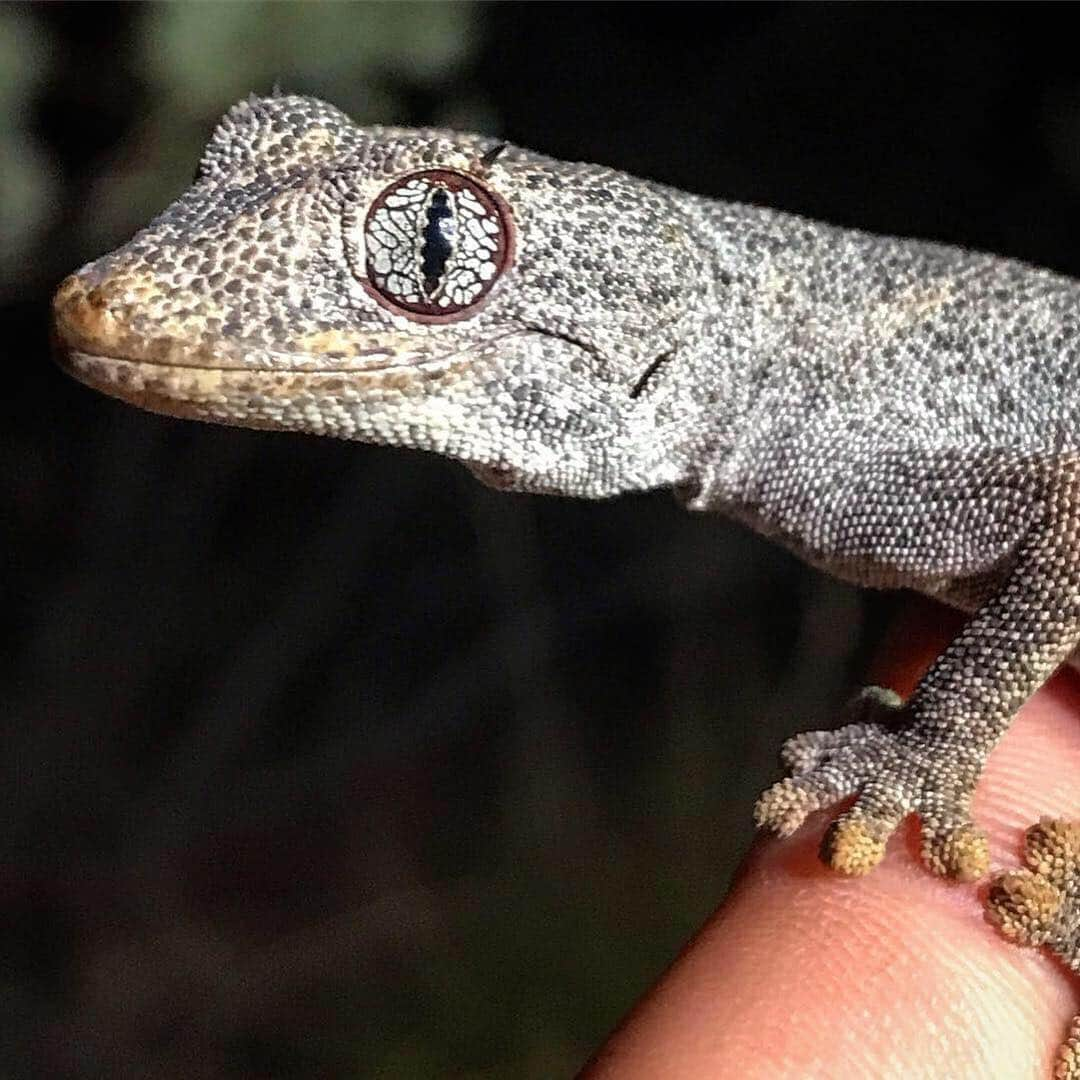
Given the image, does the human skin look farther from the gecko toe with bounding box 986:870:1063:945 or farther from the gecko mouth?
the gecko mouth

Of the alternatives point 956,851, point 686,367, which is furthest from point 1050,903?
point 686,367

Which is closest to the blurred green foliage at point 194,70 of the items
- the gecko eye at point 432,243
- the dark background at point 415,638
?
the dark background at point 415,638

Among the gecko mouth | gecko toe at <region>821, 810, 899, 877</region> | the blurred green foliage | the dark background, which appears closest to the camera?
the gecko mouth

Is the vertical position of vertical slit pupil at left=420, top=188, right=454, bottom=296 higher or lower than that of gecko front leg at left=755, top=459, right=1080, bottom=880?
higher

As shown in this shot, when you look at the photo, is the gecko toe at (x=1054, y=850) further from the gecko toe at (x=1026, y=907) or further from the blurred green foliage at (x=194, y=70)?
the blurred green foliage at (x=194, y=70)

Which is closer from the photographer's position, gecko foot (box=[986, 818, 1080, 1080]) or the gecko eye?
the gecko eye

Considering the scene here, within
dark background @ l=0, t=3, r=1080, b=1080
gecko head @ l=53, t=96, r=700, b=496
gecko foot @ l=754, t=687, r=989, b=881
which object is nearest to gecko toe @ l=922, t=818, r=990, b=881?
gecko foot @ l=754, t=687, r=989, b=881

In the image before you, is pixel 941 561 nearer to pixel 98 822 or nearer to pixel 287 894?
pixel 287 894

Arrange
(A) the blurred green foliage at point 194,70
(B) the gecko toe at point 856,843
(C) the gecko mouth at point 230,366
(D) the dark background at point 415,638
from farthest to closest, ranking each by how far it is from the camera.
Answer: (D) the dark background at point 415,638, (A) the blurred green foliage at point 194,70, (B) the gecko toe at point 856,843, (C) the gecko mouth at point 230,366
